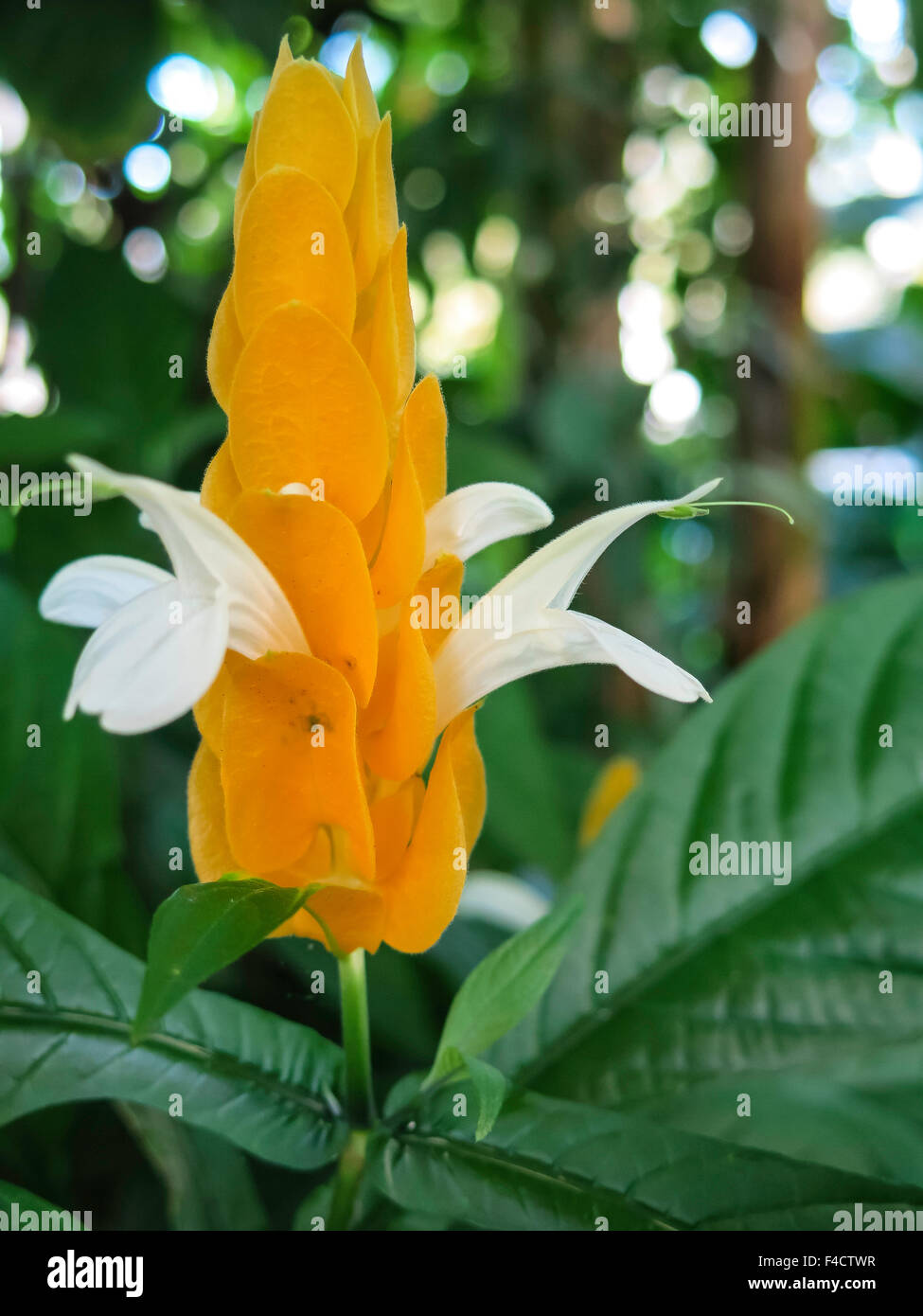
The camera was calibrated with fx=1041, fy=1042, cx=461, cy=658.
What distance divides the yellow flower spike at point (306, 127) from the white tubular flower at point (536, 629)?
0.35 feet

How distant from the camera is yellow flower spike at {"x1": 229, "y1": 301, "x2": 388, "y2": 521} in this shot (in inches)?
9.6

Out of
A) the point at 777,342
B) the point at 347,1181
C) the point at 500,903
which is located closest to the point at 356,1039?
the point at 347,1181

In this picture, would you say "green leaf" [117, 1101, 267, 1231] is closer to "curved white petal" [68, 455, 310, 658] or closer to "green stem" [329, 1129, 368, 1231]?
"green stem" [329, 1129, 368, 1231]

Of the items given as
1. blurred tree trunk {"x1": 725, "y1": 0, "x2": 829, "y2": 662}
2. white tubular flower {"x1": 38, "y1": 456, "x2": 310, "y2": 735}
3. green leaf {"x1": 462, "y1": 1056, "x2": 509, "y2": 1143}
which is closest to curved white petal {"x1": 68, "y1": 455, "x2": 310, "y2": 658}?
white tubular flower {"x1": 38, "y1": 456, "x2": 310, "y2": 735}

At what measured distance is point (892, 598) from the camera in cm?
48

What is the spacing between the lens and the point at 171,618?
23 cm

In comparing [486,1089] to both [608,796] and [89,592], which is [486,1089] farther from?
[608,796]

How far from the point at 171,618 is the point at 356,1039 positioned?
136 mm

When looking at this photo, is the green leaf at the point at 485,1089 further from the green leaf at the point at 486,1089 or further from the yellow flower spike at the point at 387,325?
the yellow flower spike at the point at 387,325

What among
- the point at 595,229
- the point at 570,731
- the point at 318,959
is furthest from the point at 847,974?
the point at 595,229

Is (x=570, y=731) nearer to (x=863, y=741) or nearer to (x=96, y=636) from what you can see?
(x=863, y=741)

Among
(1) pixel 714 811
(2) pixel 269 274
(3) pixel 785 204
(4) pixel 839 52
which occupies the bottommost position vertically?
(1) pixel 714 811

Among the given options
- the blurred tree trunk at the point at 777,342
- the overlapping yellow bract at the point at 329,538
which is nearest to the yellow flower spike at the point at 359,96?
the overlapping yellow bract at the point at 329,538
